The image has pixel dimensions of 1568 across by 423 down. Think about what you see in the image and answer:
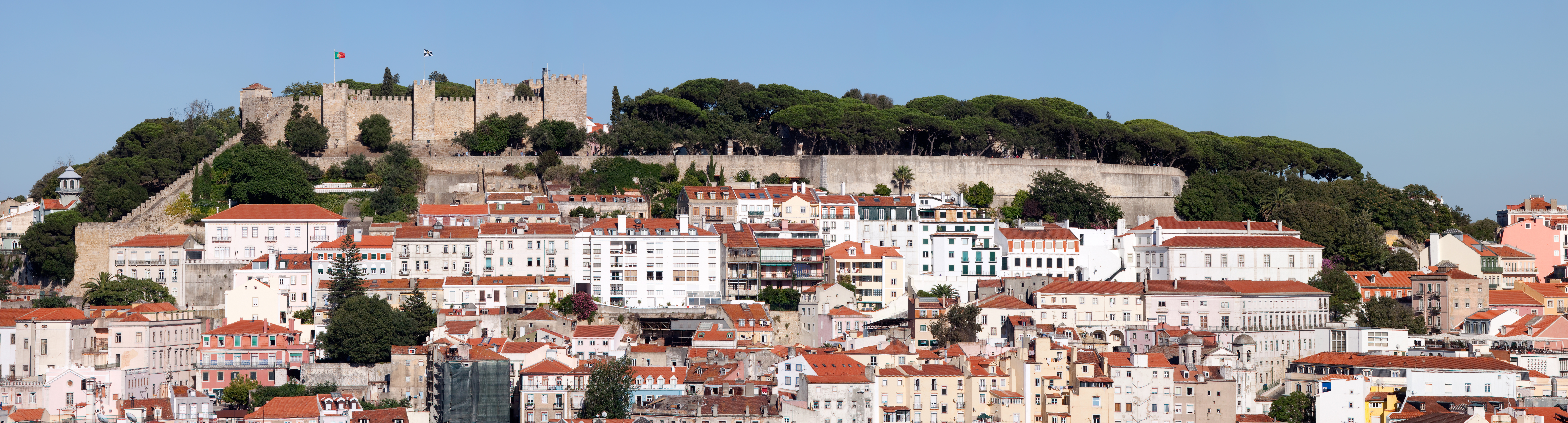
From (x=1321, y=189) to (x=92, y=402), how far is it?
4762 centimetres

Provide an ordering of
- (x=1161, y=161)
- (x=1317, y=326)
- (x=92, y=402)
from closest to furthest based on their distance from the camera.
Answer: (x=92, y=402) → (x=1317, y=326) → (x=1161, y=161)

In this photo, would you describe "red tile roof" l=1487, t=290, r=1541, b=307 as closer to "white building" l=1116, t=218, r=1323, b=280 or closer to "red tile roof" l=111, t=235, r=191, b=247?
"white building" l=1116, t=218, r=1323, b=280

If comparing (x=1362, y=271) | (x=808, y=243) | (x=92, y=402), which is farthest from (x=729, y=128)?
(x=92, y=402)

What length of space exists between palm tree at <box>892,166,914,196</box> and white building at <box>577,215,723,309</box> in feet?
46.2

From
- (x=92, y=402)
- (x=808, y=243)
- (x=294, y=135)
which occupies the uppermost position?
(x=294, y=135)

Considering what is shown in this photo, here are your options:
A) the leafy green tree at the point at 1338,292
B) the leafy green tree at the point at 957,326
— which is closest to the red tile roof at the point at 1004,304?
the leafy green tree at the point at 957,326

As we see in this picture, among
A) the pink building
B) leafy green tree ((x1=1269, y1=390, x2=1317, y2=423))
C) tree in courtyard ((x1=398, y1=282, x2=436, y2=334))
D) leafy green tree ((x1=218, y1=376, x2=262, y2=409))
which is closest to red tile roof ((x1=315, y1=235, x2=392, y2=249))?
tree in courtyard ((x1=398, y1=282, x2=436, y2=334))

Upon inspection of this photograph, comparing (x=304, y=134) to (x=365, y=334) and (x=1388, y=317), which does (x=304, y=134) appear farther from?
(x=1388, y=317)

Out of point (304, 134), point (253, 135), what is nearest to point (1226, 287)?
point (304, 134)

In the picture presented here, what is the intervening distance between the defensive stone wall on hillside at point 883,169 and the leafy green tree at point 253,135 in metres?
2.26

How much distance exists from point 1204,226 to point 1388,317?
738cm

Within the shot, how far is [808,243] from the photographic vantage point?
5456cm

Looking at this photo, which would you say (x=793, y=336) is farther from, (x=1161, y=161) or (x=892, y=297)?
(x=1161, y=161)

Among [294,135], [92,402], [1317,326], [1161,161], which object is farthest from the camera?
[1161,161]
